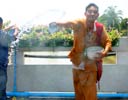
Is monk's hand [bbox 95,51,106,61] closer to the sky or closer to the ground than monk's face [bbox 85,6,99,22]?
closer to the ground

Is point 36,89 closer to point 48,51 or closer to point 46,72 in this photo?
point 46,72

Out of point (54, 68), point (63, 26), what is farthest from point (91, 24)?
point (54, 68)

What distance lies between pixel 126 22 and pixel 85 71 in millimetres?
4488

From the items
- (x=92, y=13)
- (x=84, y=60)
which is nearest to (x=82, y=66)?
(x=84, y=60)

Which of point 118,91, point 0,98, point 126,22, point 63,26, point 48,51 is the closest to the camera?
point 63,26

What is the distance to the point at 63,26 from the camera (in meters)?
4.52

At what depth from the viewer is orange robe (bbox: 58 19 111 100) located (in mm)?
4605

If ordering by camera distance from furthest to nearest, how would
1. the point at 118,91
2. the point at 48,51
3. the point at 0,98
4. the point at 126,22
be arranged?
1. the point at 126,22
2. the point at 48,51
3. the point at 118,91
4. the point at 0,98

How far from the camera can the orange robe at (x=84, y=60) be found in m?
4.61

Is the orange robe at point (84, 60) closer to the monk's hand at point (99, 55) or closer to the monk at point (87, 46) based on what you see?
the monk at point (87, 46)

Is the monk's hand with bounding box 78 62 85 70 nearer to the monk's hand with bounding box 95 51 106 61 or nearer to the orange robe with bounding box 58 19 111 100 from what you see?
the orange robe with bounding box 58 19 111 100

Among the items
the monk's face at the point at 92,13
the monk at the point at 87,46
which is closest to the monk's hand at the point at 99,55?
the monk at the point at 87,46

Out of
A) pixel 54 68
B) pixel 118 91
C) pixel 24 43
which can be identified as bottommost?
pixel 118 91

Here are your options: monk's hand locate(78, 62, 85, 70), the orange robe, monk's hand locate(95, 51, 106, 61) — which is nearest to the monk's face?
the orange robe
